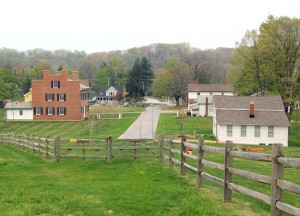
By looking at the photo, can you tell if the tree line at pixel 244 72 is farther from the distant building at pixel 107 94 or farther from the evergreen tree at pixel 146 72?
the distant building at pixel 107 94

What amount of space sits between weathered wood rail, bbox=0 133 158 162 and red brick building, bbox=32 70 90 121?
92.6ft

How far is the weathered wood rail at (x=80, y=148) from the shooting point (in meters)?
17.0

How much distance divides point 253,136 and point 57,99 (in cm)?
3479

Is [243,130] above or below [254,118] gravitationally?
below

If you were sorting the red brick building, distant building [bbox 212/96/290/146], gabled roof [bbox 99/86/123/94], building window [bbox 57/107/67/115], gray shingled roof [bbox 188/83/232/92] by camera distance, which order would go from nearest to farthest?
distant building [bbox 212/96/290/146]
the red brick building
building window [bbox 57/107/67/115]
gray shingled roof [bbox 188/83/232/92]
gabled roof [bbox 99/86/123/94]

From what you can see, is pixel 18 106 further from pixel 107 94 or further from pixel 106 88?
pixel 106 88

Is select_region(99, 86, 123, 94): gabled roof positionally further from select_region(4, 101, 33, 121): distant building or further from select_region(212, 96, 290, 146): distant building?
select_region(212, 96, 290, 146): distant building

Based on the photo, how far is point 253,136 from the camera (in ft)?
137

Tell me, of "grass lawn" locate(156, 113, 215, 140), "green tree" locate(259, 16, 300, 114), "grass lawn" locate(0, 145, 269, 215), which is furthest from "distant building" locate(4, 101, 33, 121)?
"grass lawn" locate(0, 145, 269, 215)

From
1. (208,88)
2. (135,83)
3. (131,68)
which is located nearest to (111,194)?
(208,88)

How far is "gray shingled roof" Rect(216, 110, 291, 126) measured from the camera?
136ft

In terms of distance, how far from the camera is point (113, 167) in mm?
15234

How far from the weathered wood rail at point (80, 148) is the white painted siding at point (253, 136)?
17382 mm

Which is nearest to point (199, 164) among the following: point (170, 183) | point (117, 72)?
point (170, 183)
